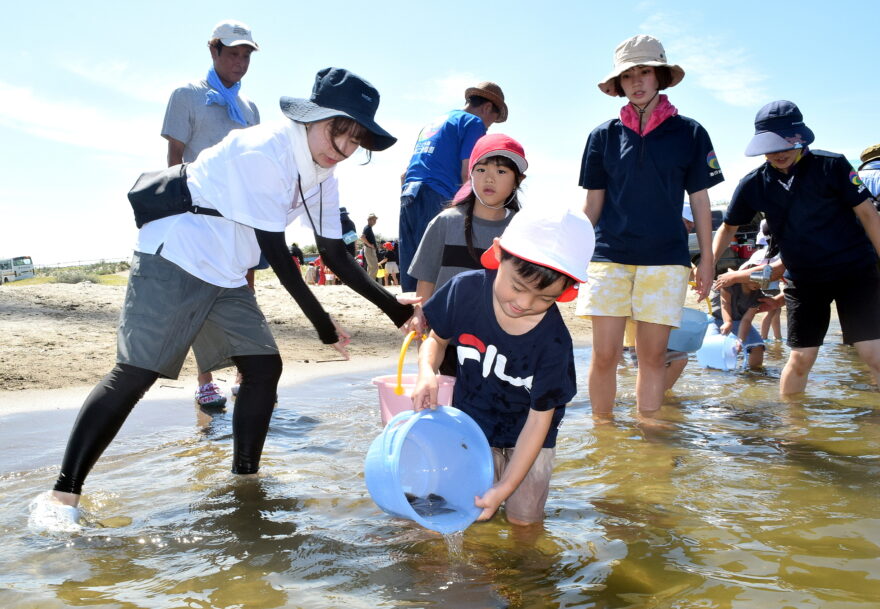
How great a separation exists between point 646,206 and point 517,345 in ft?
5.68

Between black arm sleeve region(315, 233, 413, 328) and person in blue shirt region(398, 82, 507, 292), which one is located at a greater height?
person in blue shirt region(398, 82, 507, 292)

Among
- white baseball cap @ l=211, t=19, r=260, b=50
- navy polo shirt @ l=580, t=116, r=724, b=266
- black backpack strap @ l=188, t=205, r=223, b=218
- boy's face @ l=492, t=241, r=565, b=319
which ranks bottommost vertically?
boy's face @ l=492, t=241, r=565, b=319

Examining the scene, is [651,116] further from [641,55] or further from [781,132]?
[781,132]

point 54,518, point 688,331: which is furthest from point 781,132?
point 54,518

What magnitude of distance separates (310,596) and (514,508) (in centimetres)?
90

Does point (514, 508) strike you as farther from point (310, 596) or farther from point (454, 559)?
point (310, 596)

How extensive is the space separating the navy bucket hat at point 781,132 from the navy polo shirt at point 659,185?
329mm

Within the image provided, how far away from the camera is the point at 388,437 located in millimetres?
2457

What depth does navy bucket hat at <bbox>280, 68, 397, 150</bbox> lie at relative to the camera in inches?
109

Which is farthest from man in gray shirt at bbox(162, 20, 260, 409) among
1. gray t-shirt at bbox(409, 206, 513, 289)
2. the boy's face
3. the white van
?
the white van

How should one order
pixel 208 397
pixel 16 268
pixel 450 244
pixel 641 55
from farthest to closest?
pixel 16 268
pixel 208 397
pixel 641 55
pixel 450 244

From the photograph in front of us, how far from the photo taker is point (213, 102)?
179 inches

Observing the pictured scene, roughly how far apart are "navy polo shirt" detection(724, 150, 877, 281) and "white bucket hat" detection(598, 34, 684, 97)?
0.90 metres

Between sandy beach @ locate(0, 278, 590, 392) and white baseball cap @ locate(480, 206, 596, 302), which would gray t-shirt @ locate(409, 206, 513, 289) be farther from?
sandy beach @ locate(0, 278, 590, 392)
